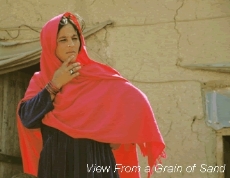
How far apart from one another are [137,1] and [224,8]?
2.36 ft

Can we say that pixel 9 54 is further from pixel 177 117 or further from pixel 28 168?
pixel 28 168

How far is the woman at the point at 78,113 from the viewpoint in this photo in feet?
10.6

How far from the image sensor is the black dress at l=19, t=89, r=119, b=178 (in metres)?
3.22

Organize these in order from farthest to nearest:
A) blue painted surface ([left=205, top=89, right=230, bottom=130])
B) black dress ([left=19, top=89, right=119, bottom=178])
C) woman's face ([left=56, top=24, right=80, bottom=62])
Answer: blue painted surface ([left=205, top=89, right=230, bottom=130]) → woman's face ([left=56, top=24, right=80, bottom=62]) → black dress ([left=19, top=89, right=119, bottom=178])

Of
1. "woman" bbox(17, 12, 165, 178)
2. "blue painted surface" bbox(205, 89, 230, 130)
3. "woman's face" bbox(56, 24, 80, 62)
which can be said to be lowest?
"blue painted surface" bbox(205, 89, 230, 130)

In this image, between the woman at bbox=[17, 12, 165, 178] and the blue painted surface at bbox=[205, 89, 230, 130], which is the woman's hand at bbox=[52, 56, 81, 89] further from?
the blue painted surface at bbox=[205, 89, 230, 130]

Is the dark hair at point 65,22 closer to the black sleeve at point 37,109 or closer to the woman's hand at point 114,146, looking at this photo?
the black sleeve at point 37,109

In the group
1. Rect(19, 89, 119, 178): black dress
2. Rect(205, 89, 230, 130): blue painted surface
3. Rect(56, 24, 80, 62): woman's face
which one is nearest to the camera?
Rect(19, 89, 119, 178): black dress

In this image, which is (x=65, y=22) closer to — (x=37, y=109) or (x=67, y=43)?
(x=67, y=43)

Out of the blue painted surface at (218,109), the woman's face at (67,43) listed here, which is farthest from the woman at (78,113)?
the blue painted surface at (218,109)

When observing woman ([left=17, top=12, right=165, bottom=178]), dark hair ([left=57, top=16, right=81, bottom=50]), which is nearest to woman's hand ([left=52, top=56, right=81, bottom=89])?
woman ([left=17, top=12, right=165, bottom=178])

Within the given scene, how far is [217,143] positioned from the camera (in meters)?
5.07

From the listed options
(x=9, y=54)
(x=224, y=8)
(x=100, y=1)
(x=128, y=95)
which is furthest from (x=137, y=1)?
(x=128, y=95)

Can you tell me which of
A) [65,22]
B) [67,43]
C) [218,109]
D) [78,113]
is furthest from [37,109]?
[218,109]
